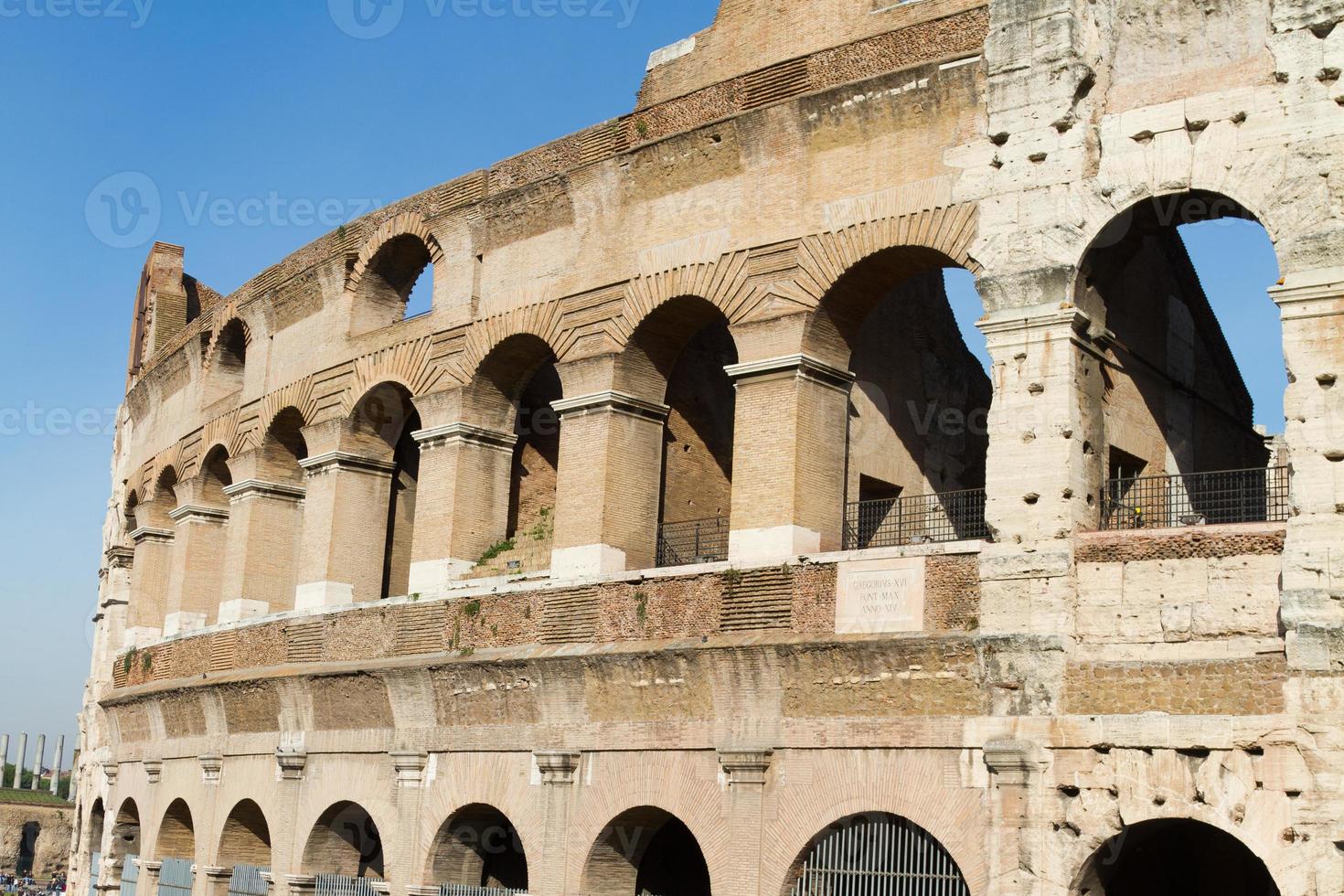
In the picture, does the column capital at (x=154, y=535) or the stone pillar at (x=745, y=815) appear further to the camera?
the column capital at (x=154, y=535)

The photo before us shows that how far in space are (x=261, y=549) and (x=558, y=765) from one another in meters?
6.46

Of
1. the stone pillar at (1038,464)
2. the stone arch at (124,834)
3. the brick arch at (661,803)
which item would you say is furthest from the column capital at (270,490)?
the stone pillar at (1038,464)

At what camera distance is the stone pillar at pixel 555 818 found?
1368 cm

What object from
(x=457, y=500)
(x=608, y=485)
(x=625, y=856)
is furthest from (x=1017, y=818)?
(x=457, y=500)

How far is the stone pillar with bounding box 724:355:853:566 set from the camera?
42.3ft

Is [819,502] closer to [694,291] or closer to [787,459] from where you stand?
[787,459]

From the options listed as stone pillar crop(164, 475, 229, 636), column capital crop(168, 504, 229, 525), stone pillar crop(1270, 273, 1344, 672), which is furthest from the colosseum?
column capital crop(168, 504, 229, 525)

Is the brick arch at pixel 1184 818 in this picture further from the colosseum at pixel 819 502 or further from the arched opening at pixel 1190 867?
the arched opening at pixel 1190 867

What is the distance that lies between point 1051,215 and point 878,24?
2620mm

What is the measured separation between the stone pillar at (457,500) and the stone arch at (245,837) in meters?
3.95

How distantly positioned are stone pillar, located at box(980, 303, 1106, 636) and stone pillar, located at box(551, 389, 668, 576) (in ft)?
11.8

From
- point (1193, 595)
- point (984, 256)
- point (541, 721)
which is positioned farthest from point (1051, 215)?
point (541, 721)

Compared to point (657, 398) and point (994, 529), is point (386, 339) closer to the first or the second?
point (657, 398)

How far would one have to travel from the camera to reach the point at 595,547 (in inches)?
555
